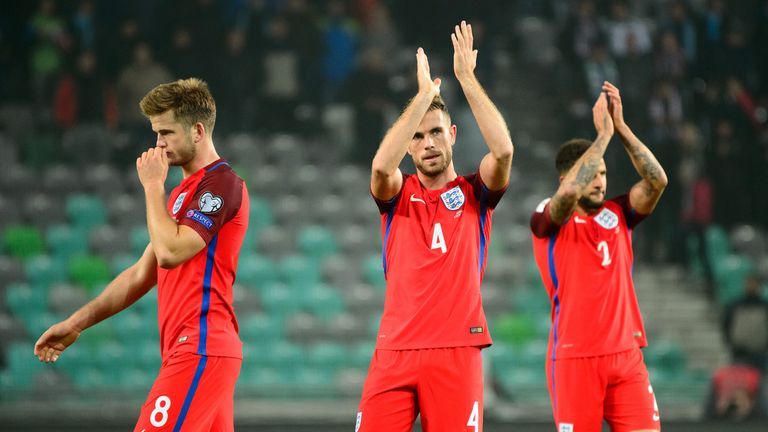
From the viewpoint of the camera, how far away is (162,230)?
4059mm

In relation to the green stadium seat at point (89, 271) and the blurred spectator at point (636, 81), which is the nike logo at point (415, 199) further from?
the blurred spectator at point (636, 81)

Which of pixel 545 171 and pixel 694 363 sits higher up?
pixel 545 171

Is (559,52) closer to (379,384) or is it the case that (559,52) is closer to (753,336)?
(753,336)

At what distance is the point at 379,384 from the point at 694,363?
32.0 ft

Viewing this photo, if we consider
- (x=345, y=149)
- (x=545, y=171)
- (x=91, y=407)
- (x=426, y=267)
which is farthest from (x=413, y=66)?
(x=426, y=267)

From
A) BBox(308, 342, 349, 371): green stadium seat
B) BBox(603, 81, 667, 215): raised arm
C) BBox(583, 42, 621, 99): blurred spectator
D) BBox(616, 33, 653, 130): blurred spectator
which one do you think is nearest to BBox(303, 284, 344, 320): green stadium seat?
BBox(308, 342, 349, 371): green stadium seat

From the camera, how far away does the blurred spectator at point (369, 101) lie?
556 inches

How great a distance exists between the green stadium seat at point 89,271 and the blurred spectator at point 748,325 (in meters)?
8.17

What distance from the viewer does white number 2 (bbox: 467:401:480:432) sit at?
4387mm

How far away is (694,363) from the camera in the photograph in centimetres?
1316

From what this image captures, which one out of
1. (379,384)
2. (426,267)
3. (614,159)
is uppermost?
(614,159)

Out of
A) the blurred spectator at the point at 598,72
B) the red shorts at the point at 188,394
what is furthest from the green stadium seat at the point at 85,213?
the red shorts at the point at 188,394

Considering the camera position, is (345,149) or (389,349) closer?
(389,349)

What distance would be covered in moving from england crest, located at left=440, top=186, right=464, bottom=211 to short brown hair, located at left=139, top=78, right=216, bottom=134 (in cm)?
121
